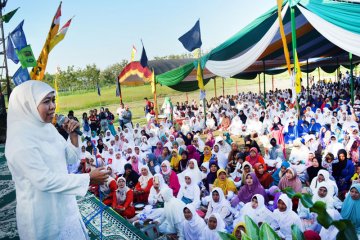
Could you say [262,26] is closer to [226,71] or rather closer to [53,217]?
[226,71]

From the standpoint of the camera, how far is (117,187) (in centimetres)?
441

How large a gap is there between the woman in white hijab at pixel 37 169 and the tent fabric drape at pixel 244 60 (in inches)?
184

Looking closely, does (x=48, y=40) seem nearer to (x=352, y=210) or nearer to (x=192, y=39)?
(x=192, y=39)

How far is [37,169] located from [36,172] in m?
0.01

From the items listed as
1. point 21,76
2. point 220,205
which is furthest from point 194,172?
point 21,76

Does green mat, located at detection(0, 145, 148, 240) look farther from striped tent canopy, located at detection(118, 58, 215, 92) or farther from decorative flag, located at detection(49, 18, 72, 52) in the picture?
striped tent canopy, located at detection(118, 58, 215, 92)

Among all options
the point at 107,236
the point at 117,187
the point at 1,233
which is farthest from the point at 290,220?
the point at 1,233

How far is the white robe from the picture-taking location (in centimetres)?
117

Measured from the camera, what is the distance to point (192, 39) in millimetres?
7352

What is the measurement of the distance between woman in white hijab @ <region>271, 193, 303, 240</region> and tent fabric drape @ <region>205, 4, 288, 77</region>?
3.12 m

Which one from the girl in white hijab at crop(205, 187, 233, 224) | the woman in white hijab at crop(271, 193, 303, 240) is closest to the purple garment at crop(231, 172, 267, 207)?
the girl in white hijab at crop(205, 187, 233, 224)

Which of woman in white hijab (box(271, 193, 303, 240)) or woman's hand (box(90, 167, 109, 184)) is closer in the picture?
woman's hand (box(90, 167, 109, 184))

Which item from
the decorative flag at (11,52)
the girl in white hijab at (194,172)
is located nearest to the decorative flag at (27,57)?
the decorative flag at (11,52)

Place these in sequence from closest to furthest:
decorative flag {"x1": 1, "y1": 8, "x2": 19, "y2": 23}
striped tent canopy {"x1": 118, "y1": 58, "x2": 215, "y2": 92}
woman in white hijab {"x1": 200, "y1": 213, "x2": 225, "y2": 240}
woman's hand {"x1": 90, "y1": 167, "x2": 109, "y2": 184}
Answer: woman's hand {"x1": 90, "y1": 167, "x2": 109, "y2": 184} → woman in white hijab {"x1": 200, "y1": 213, "x2": 225, "y2": 240} → striped tent canopy {"x1": 118, "y1": 58, "x2": 215, "y2": 92} → decorative flag {"x1": 1, "y1": 8, "x2": 19, "y2": 23}
